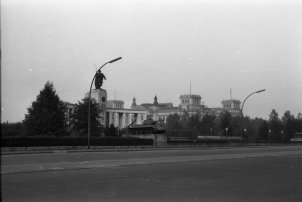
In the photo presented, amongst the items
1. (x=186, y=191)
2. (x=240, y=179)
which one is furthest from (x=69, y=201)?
(x=240, y=179)

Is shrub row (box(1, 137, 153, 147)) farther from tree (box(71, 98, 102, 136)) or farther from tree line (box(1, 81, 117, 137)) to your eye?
tree (box(71, 98, 102, 136))

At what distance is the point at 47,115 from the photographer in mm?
45688

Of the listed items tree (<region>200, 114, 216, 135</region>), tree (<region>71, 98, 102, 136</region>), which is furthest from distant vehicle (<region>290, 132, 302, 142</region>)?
tree (<region>71, 98, 102, 136</region>)

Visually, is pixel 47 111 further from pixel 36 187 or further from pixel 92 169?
pixel 36 187

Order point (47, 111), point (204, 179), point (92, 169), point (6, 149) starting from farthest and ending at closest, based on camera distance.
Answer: point (47, 111)
point (6, 149)
point (92, 169)
point (204, 179)

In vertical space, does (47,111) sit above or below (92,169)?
above

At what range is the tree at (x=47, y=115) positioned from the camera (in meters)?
45.6

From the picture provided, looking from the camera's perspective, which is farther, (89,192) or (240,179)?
(240,179)

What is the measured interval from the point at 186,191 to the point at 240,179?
13.2ft

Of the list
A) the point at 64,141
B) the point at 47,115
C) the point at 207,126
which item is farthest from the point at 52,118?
the point at 207,126

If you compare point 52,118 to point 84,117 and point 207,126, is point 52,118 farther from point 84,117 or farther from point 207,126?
point 207,126

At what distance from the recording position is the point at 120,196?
964 cm

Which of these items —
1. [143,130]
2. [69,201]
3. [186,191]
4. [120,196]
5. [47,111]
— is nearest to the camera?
[69,201]

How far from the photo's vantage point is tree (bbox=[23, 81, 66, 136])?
45.6 m
